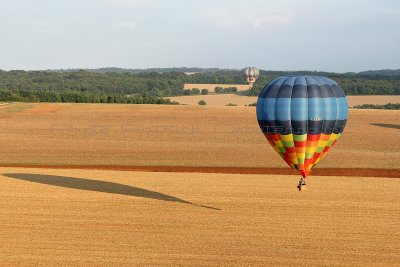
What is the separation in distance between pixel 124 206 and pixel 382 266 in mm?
14636

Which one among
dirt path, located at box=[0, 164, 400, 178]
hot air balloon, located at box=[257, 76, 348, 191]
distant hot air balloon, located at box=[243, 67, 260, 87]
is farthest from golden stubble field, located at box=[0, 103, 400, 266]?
distant hot air balloon, located at box=[243, 67, 260, 87]

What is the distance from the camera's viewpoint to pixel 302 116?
94.6 feet

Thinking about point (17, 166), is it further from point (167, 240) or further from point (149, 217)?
point (167, 240)

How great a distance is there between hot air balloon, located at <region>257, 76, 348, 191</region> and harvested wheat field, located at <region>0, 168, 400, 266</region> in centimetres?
335

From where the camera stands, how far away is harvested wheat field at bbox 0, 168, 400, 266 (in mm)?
23500

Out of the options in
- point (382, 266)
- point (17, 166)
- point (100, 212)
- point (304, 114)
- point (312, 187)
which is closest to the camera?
point (382, 266)

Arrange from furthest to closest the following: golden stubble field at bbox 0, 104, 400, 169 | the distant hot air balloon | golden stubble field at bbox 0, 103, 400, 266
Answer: the distant hot air balloon
golden stubble field at bbox 0, 104, 400, 169
golden stubble field at bbox 0, 103, 400, 266

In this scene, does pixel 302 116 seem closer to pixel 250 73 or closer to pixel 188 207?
pixel 188 207

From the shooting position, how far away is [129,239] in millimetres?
25797

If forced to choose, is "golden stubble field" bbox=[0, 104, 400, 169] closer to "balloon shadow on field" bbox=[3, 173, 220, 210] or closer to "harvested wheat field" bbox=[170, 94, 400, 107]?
"balloon shadow on field" bbox=[3, 173, 220, 210]

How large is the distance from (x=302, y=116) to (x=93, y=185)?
16.0 metres

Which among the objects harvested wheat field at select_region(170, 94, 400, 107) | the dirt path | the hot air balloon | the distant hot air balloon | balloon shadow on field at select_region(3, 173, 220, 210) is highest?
the distant hot air balloon

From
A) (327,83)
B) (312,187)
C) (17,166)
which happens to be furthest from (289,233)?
(17,166)

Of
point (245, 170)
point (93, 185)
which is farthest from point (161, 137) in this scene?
point (93, 185)
